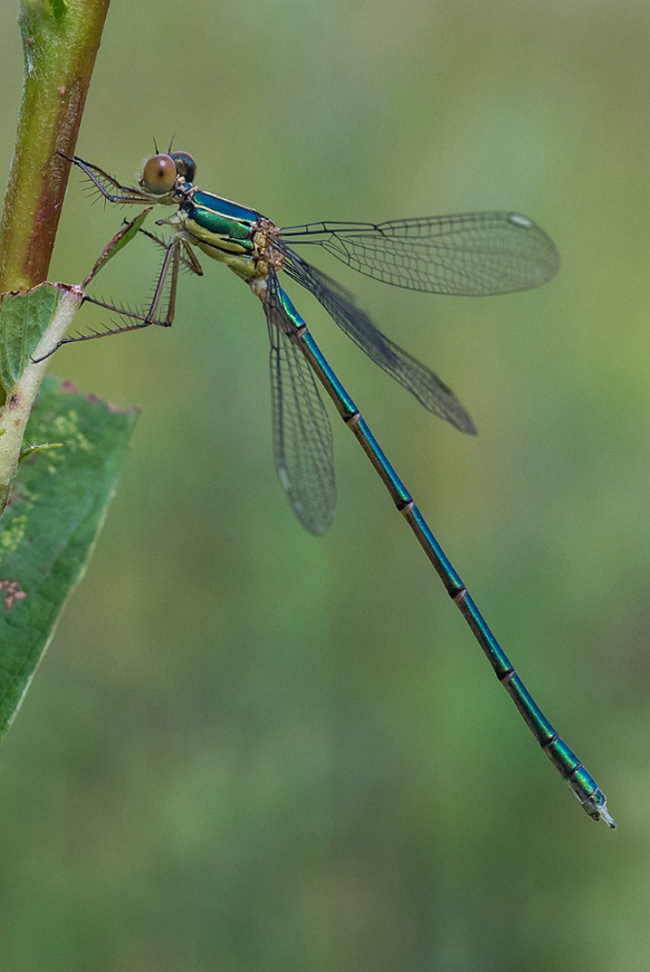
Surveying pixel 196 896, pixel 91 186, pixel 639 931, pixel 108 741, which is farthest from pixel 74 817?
pixel 91 186

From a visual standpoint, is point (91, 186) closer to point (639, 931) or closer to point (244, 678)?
point (244, 678)

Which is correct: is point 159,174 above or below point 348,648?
above

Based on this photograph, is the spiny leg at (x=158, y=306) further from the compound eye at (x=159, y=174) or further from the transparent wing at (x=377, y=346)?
the transparent wing at (x=377, y=346)

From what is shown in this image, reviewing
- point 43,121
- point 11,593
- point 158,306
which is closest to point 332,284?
point 158,306

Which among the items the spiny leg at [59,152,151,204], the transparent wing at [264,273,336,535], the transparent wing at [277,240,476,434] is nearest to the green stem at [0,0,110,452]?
the spiny leg at [59,152,151,204]

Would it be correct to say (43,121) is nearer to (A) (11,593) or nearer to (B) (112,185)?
(A) (11,593)

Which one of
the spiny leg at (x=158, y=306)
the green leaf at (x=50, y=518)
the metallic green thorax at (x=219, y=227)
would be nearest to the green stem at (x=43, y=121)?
the green leaf at (x=50, y=518)
